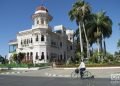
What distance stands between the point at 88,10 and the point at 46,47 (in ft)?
44.6

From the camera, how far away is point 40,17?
67.8 metres

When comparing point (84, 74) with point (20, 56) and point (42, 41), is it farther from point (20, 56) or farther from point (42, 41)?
point (20, 56)

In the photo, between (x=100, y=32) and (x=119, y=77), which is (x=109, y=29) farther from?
(x=119, y=77)

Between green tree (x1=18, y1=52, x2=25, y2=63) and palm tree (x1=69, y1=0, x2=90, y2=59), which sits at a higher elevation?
palm tree (x1=69, y1=0, x2=90, y2=59)

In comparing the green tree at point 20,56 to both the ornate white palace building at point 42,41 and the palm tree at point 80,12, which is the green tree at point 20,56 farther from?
the palm tree at point 80,12

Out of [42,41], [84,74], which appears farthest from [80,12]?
[84,74]

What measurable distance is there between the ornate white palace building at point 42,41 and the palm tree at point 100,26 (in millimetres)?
10500

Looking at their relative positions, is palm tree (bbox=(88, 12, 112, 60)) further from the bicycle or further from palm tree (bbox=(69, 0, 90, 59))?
the bicycle

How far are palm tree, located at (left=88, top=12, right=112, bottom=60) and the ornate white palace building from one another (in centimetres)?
1050

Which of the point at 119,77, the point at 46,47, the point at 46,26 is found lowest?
the point at 119,77

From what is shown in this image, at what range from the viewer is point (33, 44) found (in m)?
66.4

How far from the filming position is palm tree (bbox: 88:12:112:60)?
2436 inches

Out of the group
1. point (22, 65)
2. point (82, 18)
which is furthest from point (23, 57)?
point (82, 18)

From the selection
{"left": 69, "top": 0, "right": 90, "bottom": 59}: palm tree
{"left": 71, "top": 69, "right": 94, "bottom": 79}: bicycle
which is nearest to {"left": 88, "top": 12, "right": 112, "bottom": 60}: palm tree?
{"left": 69, "top": 0, "right": 90, "bottom": 59}: palm tree
